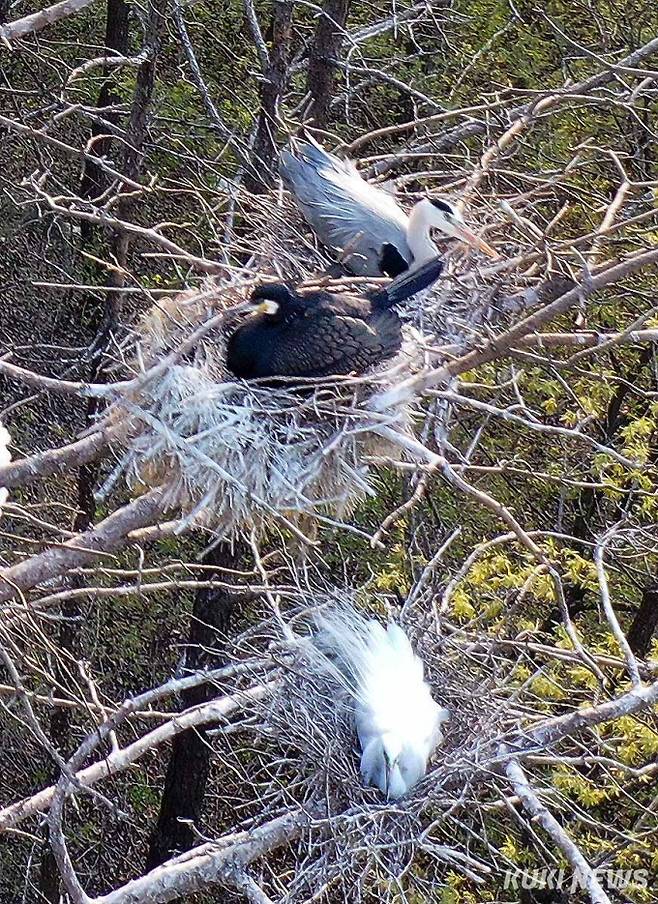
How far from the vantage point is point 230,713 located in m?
4.88

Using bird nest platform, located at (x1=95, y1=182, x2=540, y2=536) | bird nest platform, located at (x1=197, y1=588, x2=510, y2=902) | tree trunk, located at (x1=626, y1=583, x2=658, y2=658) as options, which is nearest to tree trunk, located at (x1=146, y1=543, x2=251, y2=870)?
tree trunk, located at (x1=626, y1=583, x2=658, y2=658)

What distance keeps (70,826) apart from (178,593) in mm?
1616

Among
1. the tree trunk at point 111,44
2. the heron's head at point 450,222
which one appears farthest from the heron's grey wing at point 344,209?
the tree trunk at point 111,44

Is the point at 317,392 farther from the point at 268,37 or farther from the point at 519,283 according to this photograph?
the point at 268,37

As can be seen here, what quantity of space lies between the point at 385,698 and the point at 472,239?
1.55m

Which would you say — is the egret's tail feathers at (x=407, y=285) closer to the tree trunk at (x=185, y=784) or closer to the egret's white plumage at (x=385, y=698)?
the egret's white plumage at (x=385, y=698)

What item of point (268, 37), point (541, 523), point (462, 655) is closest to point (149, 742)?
point (462, 655)

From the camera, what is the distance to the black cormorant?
13.3ft

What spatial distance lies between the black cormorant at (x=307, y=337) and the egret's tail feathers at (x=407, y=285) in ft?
0.17

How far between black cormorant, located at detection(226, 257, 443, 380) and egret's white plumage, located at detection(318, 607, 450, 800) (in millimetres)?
763

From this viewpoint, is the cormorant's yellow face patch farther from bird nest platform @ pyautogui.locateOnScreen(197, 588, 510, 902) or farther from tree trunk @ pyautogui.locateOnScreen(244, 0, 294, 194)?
tree trunk @ pyautogui.locateOnScreen(244, 0, 294, 194)

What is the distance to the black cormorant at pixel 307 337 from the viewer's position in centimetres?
406

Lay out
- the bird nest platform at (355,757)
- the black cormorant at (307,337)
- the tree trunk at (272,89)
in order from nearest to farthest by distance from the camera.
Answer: the bird nest platform at (355,757), the black cormorant at (307,337), the tree trunk at (272,89)

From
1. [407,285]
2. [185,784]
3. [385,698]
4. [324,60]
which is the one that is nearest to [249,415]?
[407,285]
